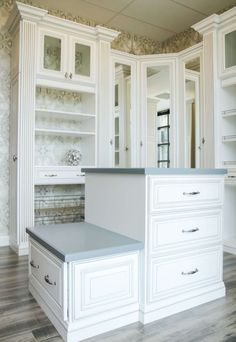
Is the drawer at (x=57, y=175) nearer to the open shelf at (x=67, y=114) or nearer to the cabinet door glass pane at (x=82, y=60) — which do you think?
the open shelf at (x=67, y=114)

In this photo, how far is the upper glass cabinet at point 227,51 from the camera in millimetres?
2918

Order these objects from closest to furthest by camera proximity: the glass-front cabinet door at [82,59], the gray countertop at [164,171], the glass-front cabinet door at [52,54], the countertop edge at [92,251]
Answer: the countertop edge at [92,251] → the gray countertop at [164,171] → the glass-front cabinet door at [52,54] → the glass-front cabinet door at [82,59]

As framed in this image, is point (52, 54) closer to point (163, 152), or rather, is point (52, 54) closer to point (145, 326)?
point (163, 152)

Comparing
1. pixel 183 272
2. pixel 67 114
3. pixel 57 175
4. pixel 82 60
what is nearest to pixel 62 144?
pixel 67 114

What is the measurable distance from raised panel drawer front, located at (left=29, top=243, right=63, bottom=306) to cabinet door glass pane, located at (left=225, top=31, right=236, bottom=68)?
2541 mm

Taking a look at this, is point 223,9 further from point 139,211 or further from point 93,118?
point 139,211

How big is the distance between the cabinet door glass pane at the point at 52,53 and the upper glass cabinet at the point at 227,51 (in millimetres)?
1695

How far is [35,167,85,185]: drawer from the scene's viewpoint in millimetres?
2982

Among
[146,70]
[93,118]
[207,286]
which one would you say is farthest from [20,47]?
[207,286]

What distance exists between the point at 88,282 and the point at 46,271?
333 millimetres

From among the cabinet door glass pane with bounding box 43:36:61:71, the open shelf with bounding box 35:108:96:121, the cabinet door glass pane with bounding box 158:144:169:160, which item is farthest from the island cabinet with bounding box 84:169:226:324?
the cabinet door glass pane with bounding box 158:144:169:160

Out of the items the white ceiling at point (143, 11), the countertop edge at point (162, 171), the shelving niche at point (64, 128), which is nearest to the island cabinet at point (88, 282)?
the countertop edge at point (162, 171)

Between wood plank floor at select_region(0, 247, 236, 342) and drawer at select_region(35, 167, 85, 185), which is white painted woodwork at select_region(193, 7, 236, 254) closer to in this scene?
wood plank floor at select_region(0, 247, 236, 342)

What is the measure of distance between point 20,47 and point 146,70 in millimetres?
1629
